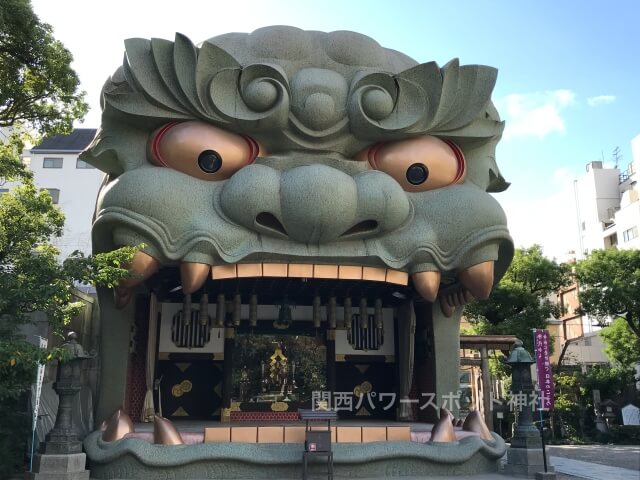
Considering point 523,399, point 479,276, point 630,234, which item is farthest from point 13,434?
point 630,234

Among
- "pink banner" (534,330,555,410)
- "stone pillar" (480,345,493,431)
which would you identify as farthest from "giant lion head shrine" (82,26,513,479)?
"stone pillar" (480,345,493,431)

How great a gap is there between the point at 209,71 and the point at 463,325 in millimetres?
35453

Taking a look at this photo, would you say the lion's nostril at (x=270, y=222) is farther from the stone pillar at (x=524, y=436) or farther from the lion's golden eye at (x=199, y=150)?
the stone pillar at (x=524, y=436)

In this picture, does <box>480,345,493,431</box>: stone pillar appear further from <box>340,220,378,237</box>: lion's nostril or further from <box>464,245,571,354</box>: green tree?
<box>340,220,378,237</box>: lion's nostril

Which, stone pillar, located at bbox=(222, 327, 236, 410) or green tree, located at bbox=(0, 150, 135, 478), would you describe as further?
stone pillar, located at bbox=(222, 327, 236, 410)

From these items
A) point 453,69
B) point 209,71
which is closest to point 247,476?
point 209,71

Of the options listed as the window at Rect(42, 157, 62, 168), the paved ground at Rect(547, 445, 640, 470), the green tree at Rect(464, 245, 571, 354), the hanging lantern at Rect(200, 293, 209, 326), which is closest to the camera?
the hanging lantern at Rect(200, 293, 209, 326)

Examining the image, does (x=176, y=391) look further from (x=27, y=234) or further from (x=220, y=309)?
(x=27, y=234)

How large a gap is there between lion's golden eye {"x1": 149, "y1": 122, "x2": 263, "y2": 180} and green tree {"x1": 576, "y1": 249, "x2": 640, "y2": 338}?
22.1m

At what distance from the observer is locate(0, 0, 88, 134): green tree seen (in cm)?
1016

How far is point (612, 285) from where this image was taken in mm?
26391

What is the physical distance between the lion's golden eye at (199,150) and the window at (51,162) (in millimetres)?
28767

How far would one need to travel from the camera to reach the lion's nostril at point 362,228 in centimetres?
1019

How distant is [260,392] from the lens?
13375mm
